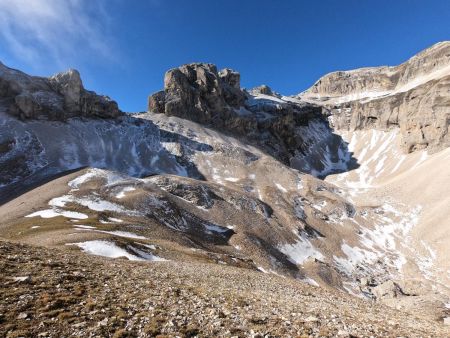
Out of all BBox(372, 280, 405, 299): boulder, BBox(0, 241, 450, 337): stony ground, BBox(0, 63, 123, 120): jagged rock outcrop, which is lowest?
BBox(372, 280, 405, 299): boulder

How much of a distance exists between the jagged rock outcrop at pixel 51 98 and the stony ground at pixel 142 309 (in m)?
138

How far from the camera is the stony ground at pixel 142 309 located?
12.3 meters

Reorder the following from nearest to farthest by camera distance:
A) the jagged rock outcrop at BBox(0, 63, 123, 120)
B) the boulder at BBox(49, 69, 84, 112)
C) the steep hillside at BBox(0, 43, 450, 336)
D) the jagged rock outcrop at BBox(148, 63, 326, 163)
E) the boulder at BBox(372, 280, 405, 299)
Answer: the steep hillside at BBox(0, 43, 450, 336) → the boulder at BBox(372, 280, 405, 299) → the jagged rock outcrop at BBox(0, 63, 123, 120) → the boulder at BBox(49, 69, 84, 112) → the jagged rock outcrop at BBox(148, 63, 326, 163)

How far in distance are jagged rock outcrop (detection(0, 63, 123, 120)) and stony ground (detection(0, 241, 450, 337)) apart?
13797 cm

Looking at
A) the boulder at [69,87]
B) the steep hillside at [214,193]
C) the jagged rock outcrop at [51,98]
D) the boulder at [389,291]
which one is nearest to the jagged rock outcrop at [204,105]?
the steep hillside at [214,193]

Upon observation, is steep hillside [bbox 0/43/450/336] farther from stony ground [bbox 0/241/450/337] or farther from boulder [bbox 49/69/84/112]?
stony ground [bbox 0/241/450/337]

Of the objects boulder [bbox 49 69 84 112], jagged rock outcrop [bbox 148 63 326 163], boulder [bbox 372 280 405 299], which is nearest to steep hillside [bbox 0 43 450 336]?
boulder [bbox 372 280 405 299]

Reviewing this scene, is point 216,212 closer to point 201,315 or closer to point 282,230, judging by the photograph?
point 282,230

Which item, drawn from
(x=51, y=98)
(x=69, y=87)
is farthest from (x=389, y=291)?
(x=69, y=87)

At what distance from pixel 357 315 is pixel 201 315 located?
8.64 m

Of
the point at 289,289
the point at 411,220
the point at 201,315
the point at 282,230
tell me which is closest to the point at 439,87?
the point at 411,220

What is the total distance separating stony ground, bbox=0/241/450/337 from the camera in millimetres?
12281

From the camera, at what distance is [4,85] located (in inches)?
5571

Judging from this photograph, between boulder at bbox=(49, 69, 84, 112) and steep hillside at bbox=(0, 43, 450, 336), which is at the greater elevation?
boulder at bbox=(49, 69, 84, 112)
